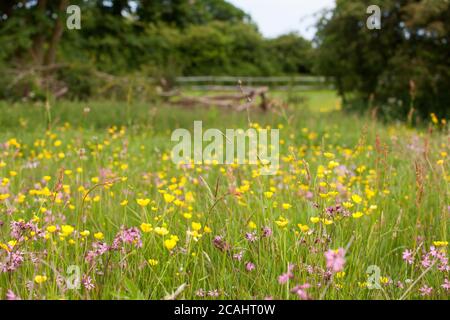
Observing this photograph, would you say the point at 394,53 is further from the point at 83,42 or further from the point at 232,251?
the point at 232,251

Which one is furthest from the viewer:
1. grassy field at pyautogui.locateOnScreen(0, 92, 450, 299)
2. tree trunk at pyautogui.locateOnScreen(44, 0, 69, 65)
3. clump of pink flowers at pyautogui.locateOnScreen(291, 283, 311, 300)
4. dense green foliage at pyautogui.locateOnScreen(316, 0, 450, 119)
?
tree trunk at pyautogui.locateOnScreen(44, 0, 69, 65)

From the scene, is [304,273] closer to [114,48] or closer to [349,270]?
[349,270]

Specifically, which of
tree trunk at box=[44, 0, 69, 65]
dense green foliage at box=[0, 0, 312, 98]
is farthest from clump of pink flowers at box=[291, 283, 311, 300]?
tree trunk at box=[44, 0, 69, 65]

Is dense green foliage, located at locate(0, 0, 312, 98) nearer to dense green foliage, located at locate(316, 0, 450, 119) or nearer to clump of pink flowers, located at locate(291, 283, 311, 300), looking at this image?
dense green foliage, located at locate(316, 0, 450, 119)

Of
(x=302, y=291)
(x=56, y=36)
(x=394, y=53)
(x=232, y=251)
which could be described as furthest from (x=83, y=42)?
(x=302, y=291)

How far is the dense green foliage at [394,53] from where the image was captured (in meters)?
11.7

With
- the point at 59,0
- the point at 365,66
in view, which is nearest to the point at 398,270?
the point at 365,66

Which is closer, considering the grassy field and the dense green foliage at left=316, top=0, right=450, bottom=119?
the grassy field

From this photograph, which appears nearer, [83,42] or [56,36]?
[56,36]

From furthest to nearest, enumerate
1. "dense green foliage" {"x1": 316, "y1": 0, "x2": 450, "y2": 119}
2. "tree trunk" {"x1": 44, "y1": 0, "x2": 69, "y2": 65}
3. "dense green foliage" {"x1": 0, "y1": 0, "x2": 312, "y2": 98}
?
"tree trunk" {"x1": 44, "y1": 0, "x2": 69, "y2": 65} → "dense green foliage" {"x1": 316, "y1": 0, "x2": 450, "y2": 119} → "dense green foliage" {"x1": 0, "y1": 0, "x2": 312, "y2": 98}

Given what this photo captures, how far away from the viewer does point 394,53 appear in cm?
1273

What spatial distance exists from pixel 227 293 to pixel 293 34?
3124cm

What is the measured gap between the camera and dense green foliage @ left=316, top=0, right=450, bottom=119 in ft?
38.3

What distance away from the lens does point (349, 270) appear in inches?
86.8
